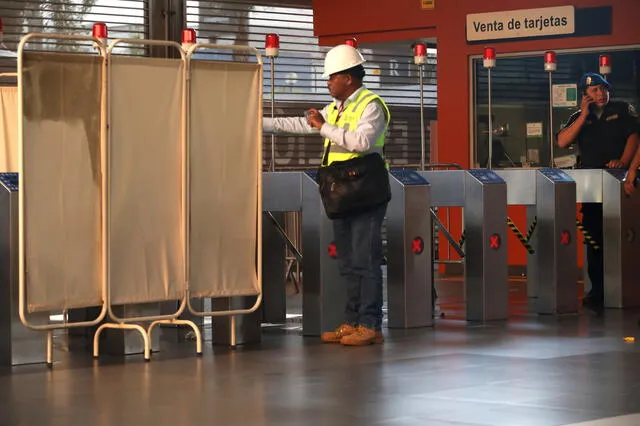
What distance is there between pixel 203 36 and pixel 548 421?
10596mm

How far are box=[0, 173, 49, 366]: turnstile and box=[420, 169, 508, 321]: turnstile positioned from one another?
3.31 metres

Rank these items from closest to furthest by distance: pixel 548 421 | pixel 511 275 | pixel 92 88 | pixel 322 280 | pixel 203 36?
pixel 548 421 < pixel 92 88 < pixel 322 280 < pixel 511 275 < pixel 203 36

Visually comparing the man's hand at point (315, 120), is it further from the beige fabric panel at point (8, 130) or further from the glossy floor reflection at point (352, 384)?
the beige fabric panel at point (8, 130)

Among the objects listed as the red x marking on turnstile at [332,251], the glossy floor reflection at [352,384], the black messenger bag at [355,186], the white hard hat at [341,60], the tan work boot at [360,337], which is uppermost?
the white hard hat at [341,60]

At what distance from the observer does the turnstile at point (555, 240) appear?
9.48 metres

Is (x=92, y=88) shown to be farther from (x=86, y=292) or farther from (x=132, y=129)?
(x=86, y=292)

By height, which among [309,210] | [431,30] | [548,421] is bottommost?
[548,421]

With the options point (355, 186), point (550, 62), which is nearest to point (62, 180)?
point (355, 186)

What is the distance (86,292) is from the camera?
22.4 feet

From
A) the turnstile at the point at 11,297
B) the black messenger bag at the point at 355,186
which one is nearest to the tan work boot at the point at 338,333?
the black messenger bag at the point at 355,186

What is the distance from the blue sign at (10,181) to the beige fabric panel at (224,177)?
94 centimetres

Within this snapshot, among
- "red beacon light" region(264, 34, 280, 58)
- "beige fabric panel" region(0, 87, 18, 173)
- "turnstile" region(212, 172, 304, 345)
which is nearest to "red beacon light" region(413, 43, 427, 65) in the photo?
"red beacon light" region(264, 34, 280, 58)

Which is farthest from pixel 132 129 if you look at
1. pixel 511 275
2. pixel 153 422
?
pixel 511 275

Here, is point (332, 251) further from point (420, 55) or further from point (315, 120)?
point (420, 55)
